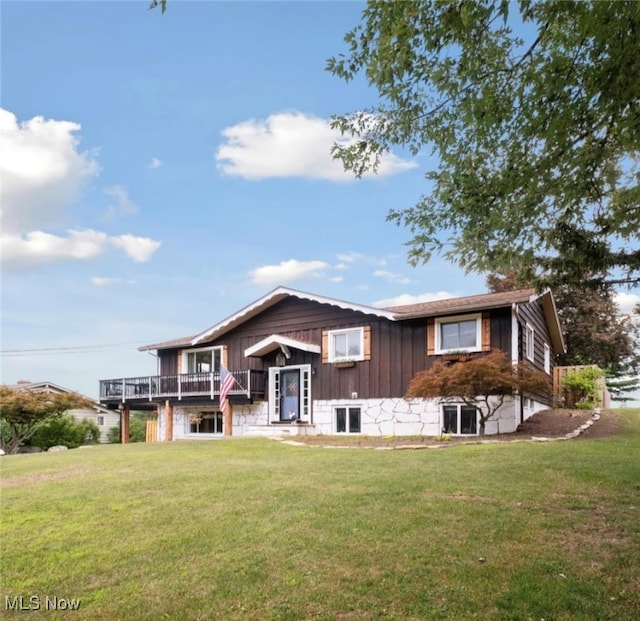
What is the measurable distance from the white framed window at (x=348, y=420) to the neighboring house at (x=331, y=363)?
0.03 m

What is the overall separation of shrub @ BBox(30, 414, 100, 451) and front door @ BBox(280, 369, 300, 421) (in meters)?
11.7

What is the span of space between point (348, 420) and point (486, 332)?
5601 millimetres

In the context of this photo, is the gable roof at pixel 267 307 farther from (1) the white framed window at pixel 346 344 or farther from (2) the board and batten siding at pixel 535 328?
(2) the board and batten siding at pixel 535 328

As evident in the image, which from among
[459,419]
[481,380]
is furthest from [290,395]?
[481,380]

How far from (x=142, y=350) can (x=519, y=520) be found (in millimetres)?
20579

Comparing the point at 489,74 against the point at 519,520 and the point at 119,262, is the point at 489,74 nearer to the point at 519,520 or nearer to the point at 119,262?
the point at 519,520

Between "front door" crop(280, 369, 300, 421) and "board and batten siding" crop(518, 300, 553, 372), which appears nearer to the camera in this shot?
"board and batten siding" crop(518, 300, 553, 372)

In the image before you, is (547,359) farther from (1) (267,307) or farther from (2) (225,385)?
(2) (225,385)

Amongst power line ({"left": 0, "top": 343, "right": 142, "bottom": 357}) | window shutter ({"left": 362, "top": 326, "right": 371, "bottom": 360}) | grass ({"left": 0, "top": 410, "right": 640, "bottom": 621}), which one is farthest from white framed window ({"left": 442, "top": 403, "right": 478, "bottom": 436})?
power line ({"left": 0, "top": 343, "right": 142, "bottom": 357})

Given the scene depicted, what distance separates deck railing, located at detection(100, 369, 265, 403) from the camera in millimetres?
20141

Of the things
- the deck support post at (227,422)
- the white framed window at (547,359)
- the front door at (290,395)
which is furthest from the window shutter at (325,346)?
the white framed window at (547,359)

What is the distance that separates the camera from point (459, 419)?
52.5 feet

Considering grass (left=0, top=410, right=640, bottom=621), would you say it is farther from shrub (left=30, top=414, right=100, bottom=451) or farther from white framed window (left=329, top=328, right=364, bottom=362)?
shrub (left=30, top=414, right=100, bottom=451)

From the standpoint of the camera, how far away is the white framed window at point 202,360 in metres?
22.2
